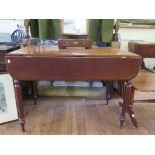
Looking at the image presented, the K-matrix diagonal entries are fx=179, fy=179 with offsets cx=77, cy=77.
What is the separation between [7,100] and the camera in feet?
6.15

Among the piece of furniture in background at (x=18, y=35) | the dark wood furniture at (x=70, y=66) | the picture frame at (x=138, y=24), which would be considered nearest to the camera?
the dark wood furniture at (x=70, y=66)

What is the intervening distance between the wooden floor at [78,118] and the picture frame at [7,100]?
81mm

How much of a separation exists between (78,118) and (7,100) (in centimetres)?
80

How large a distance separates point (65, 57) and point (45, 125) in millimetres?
801

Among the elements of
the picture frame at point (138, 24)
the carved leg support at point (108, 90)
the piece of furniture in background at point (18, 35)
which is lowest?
the carved leg support at point (108, 90)

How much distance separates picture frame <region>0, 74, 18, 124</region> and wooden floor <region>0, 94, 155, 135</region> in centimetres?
8

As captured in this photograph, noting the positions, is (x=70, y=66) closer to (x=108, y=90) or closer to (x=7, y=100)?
(x=7, y=100)

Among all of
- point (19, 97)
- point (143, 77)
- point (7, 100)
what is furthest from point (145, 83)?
point (7, 100)

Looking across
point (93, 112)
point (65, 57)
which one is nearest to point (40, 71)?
point (65, 57)

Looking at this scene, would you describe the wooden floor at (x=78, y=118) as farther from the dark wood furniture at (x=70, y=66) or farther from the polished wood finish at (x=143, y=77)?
the dark wood furniture at (x=70, y=66)

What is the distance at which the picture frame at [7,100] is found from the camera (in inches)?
72.2

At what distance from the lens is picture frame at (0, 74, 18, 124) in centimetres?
183

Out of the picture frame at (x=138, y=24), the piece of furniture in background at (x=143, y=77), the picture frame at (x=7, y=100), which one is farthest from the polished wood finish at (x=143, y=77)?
the picture frame at (x=7, y=100)

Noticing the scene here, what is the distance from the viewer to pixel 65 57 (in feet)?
5.01
